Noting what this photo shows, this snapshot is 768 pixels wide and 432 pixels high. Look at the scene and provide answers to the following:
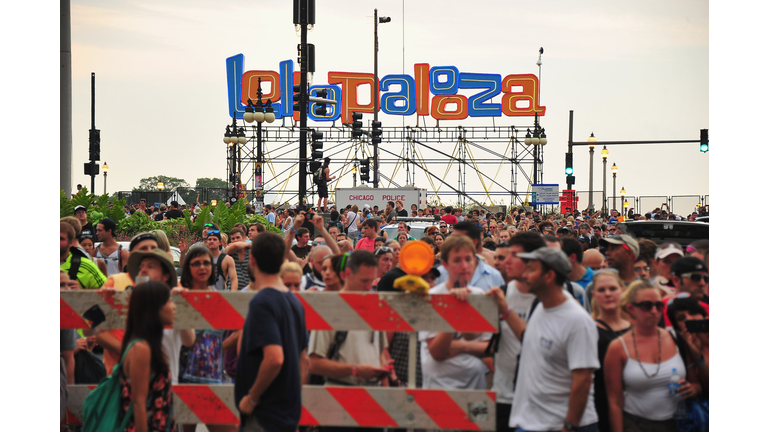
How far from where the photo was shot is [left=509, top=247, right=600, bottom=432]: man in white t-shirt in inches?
166

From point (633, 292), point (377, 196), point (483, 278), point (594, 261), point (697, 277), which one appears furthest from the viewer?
point (377, 196)

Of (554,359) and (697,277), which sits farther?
(697,277)

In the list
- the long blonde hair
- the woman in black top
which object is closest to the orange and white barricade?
the woman in black top

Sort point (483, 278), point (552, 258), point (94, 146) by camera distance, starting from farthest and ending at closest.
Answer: point (94, 146), point (483, 278), point (552, 258)

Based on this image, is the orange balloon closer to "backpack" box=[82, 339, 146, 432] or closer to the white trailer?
"backpack" box=[82, 339, 146, 432]

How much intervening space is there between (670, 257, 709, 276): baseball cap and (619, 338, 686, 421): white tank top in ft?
2.62

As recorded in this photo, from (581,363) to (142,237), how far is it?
4.32 meters

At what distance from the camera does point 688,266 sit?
5.06 meters

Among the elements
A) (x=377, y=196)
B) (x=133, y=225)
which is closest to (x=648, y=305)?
(x=133, y=225)

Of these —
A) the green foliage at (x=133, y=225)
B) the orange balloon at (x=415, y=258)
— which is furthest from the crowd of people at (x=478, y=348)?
the green foliage at (x=133, y=225)

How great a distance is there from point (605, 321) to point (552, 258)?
0.86 meters

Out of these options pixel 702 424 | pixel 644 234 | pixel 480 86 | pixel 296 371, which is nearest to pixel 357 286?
pixel 296 371

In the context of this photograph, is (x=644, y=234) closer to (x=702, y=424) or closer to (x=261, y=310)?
(x=702, y=424)

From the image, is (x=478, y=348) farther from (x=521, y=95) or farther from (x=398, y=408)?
(x=521, y=95)
